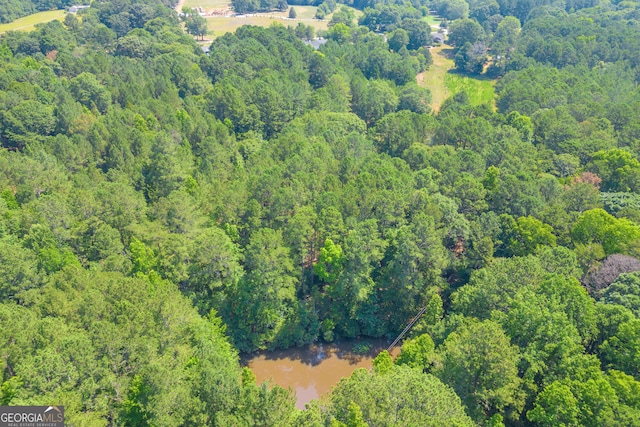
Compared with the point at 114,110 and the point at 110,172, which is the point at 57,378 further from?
the point at 114,110

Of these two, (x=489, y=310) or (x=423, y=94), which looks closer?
(x=489, y=310)

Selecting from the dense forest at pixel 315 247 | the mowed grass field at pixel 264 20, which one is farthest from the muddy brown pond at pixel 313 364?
the mowed grass field at pixel 264 20

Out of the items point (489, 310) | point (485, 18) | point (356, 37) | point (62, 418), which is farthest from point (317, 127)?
point (485, 18)

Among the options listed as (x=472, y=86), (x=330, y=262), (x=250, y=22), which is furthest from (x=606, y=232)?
(x=250, y=22)

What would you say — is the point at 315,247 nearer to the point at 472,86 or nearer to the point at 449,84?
the point at 449,84

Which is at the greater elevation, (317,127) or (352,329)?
(317,127)

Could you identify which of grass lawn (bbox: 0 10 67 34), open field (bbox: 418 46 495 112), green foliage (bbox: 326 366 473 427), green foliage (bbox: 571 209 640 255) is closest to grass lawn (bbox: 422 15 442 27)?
open field (bbox: 418 46 495 112)

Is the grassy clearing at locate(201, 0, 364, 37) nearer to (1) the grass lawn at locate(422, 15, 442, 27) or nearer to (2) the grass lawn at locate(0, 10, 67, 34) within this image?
(1) the grass lawn at locate(422, 15, 442, 27)
